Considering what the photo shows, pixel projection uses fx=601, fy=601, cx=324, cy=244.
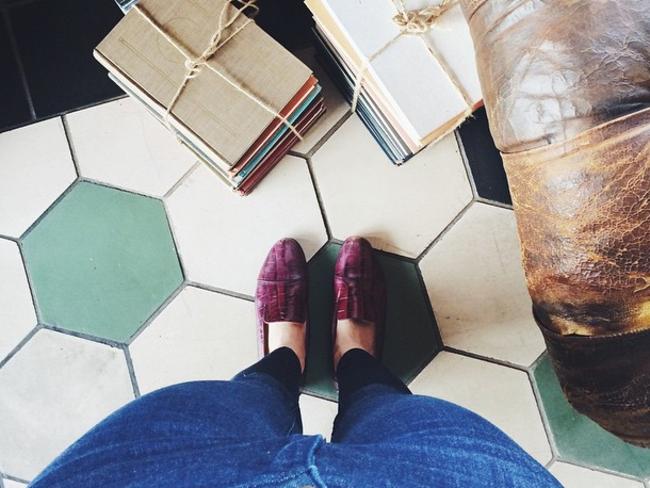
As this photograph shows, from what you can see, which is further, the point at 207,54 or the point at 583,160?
the point at 207,54

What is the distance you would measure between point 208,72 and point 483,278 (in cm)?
57

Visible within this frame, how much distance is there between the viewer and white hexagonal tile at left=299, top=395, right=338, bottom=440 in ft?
3.42

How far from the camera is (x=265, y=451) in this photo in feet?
1.97

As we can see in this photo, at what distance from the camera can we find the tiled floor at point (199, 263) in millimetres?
1047

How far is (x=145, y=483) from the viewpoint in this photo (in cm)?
55

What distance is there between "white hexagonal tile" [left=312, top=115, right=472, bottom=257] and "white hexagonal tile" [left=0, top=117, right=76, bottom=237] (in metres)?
0.45

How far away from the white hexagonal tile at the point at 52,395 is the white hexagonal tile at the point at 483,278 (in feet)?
1.91

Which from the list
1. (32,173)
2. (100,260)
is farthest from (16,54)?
(100,260)

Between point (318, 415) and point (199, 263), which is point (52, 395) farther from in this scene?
point (318, 415)

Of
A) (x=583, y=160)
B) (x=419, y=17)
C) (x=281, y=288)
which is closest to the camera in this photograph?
(x=583, y=160)

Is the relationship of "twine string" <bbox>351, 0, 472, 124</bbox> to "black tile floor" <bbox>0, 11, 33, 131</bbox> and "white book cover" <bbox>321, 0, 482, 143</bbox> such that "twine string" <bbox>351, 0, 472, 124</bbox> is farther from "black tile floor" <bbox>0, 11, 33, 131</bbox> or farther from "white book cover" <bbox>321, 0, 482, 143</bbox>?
"black tile floor" <bbox>0, 11, 33, 131</bbox>

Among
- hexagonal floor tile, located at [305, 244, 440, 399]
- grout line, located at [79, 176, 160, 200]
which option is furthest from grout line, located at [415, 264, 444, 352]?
grout line, located at [79, 176, 160, 200]

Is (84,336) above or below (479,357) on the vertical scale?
above

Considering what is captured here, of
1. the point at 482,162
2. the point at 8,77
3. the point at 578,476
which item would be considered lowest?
the point at 578,476
